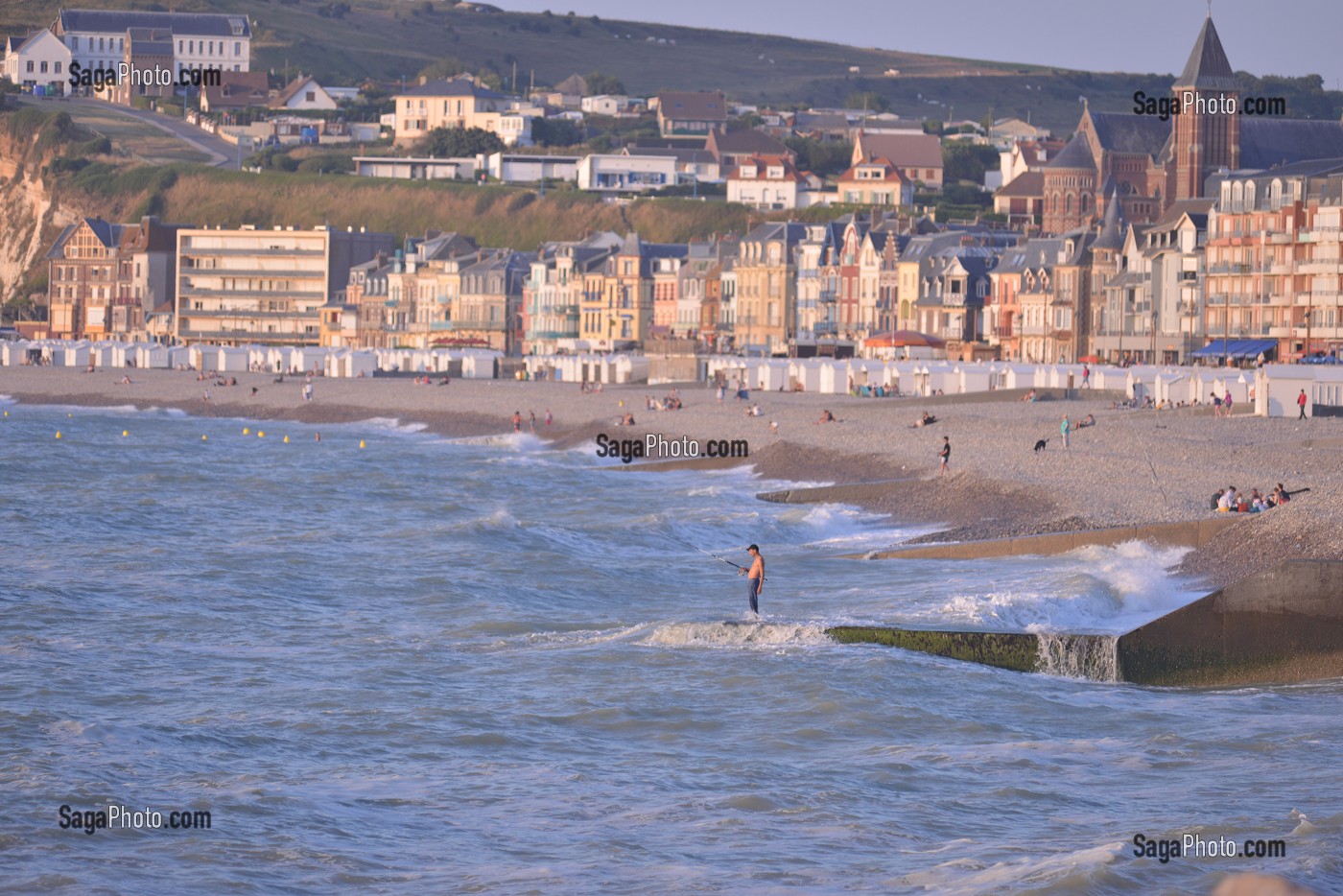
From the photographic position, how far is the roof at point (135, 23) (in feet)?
635

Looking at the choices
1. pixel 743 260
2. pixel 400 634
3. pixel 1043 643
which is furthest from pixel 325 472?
pixel 743 260

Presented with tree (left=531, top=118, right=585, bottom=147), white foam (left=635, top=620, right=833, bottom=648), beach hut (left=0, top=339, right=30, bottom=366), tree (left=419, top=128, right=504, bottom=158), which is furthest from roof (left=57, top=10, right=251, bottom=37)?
white foam (left=635, top=620, right=833, bottom=648)

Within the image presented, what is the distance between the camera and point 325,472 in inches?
2064

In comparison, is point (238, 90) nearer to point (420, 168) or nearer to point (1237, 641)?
point (420, 168)

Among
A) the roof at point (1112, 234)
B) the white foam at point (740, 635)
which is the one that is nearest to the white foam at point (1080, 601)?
the white foam at point (740, 635)

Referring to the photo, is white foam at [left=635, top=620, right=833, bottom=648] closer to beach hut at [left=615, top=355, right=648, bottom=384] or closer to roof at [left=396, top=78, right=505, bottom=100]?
beach hut at [left=615, top=355, right=648, bottom=384]

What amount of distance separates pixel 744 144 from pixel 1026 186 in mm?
33970

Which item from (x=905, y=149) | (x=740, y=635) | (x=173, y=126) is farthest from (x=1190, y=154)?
(x=173, y=126)

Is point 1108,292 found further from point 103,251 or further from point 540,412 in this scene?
point 103,251

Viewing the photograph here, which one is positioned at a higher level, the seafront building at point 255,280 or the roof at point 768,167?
the roof at point 768,167

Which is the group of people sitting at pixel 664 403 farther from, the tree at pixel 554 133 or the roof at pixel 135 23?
the roof at pixel 135 23

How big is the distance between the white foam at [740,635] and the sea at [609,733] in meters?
0.05

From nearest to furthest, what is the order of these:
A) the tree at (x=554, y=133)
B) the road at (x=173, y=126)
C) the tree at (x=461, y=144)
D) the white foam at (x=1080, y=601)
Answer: the white foam at (x=1080, y=601)
the tree at (x=461, y=144)
the tree at (x=554, y=133)
the road at (x=173, y=126)

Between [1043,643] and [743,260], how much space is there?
84.5 meters
